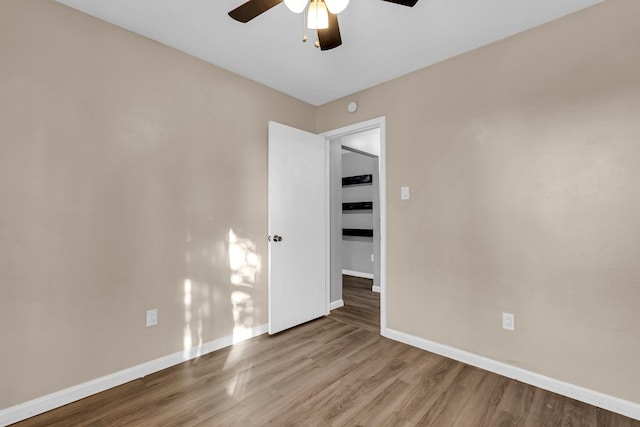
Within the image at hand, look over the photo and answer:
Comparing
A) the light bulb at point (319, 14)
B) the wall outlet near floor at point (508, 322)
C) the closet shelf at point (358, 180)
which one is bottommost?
the wall outlet near floor at point (508, 322)

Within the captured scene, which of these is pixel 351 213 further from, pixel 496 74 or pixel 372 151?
pixel 496 74

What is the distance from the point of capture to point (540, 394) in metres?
1.95

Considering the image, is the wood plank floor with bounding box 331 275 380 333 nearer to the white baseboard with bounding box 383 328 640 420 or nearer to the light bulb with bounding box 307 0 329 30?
the white baseboard with bounding box 383 328 640 420

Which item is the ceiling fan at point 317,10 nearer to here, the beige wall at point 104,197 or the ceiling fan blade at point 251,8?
the ceiling fan blade at point 251,8

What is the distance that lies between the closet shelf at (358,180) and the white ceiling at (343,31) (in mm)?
2544

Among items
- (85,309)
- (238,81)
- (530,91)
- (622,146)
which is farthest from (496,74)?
(85,309)

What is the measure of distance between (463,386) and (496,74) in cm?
234

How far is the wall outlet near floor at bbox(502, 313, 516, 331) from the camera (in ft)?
7.08

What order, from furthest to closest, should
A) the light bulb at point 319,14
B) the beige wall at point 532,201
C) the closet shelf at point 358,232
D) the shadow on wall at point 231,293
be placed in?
the closet shelf at point 358,232 → the shadow on wall at point 231,293 → the beige wall at point 532,201 → the light bulb at point 319,14

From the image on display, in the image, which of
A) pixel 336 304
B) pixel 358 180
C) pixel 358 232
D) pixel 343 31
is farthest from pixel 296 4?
pixel 358 232

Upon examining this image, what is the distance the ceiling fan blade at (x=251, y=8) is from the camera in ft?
4.73

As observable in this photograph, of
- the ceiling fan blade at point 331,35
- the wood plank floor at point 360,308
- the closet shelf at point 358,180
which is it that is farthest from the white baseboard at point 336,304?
the ceiling fan blade at point 331,35

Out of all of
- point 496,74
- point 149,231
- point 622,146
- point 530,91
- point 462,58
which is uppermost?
point 462,58

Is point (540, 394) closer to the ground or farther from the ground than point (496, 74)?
closer to the ground
